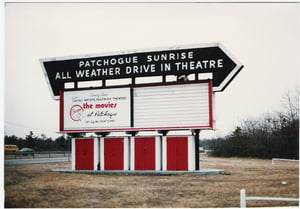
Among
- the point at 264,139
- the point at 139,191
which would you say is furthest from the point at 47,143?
the point at 139,191

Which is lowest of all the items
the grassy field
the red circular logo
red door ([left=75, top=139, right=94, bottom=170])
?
the grassy field

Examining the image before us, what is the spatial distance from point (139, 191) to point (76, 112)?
6432 mm

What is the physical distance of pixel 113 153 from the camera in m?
18.1

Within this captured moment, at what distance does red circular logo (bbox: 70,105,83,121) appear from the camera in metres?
18.4

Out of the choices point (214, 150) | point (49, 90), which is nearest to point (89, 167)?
point (49, 90)

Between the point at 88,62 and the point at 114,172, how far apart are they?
17.5 ft

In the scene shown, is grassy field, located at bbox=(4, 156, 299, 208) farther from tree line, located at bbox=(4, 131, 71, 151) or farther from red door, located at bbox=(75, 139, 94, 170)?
tree line, located at bbox=(4, 131, 71, 151)

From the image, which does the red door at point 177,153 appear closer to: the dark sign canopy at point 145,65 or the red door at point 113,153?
the red door at point 113,153

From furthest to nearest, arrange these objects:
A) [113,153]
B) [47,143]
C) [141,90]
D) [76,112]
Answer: [47,143], [76,112], [113,153], [141,90]

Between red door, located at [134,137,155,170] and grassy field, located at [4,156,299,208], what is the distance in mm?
1129

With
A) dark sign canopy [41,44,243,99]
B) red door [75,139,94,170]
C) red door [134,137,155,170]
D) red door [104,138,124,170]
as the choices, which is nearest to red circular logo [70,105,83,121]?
red door [75,139,94,170]

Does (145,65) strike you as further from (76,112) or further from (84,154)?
(84,154)

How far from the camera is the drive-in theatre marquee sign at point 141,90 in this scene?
16.7 m

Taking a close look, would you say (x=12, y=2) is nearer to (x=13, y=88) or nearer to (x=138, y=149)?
(x=13, y=88)
